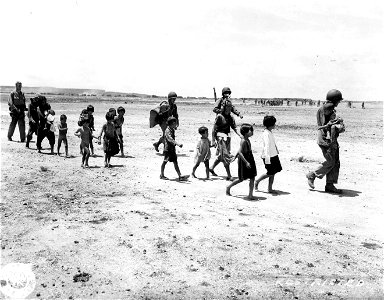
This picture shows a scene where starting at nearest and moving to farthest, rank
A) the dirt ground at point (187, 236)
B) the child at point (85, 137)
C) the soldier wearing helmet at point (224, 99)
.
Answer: the dirt ground at point (187, 236)
the soldier wearing helmet at point (224, 99)
the child at point (85, 137)

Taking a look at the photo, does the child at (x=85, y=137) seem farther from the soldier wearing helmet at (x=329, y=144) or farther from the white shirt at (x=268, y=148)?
the soldier wearing helmet at (x=329, y=144)

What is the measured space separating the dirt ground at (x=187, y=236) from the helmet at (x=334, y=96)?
6.36 feet

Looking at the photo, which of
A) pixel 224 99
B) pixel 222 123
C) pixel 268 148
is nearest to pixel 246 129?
pixel 268 148

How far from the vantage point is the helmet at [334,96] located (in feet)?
28.3

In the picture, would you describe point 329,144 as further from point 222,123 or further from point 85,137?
point 85,137

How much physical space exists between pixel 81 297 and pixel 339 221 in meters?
4.39

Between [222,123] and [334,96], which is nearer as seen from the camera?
[334,96]

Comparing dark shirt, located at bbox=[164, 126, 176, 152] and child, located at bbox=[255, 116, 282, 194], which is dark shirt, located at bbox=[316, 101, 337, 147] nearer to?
child, located at bbox=[255, 116, 282, 194]

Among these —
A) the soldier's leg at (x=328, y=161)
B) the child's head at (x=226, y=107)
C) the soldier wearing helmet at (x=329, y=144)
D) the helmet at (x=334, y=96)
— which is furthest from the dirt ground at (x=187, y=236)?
the helmet at (x=334, y=96)

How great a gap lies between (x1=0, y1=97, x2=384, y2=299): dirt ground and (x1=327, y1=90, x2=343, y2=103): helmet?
1.94 metres

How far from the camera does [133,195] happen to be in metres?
8.35

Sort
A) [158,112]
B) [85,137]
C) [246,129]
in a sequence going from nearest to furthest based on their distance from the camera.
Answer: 1. [246,129]
2. [85,137]
3. [158,112]

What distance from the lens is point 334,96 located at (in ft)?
28.3

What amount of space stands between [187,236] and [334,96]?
178 inches
